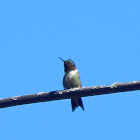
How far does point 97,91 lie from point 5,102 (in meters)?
0.92

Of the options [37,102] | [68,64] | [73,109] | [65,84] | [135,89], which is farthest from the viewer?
[68,64]

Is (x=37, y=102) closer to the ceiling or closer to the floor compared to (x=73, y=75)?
closer to the floor

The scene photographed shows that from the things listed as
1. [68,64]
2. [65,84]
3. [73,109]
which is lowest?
[73,109]

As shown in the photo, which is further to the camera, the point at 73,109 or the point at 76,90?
the point at 73,109

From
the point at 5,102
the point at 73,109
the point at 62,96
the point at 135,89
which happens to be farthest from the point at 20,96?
the point at 73,109

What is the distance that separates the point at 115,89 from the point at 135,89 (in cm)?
23

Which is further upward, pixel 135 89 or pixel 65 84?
pixel 65 84

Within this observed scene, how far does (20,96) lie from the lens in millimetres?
3793

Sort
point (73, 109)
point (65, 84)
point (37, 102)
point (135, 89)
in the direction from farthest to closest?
1. point (65, 84)
2. point (73, 109)
3. point (37, 102)
4. point (135, 89)

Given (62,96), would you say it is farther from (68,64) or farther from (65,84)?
(68,64)

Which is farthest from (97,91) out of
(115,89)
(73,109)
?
(73,109)

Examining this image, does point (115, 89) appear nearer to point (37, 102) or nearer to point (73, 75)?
point (37, 102)

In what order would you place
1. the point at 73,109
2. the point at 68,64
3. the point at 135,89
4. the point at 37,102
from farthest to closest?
the point at 68,64
the point at 73,109
the point at 37,102
the point at 135,89

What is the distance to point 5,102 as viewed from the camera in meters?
3.70
